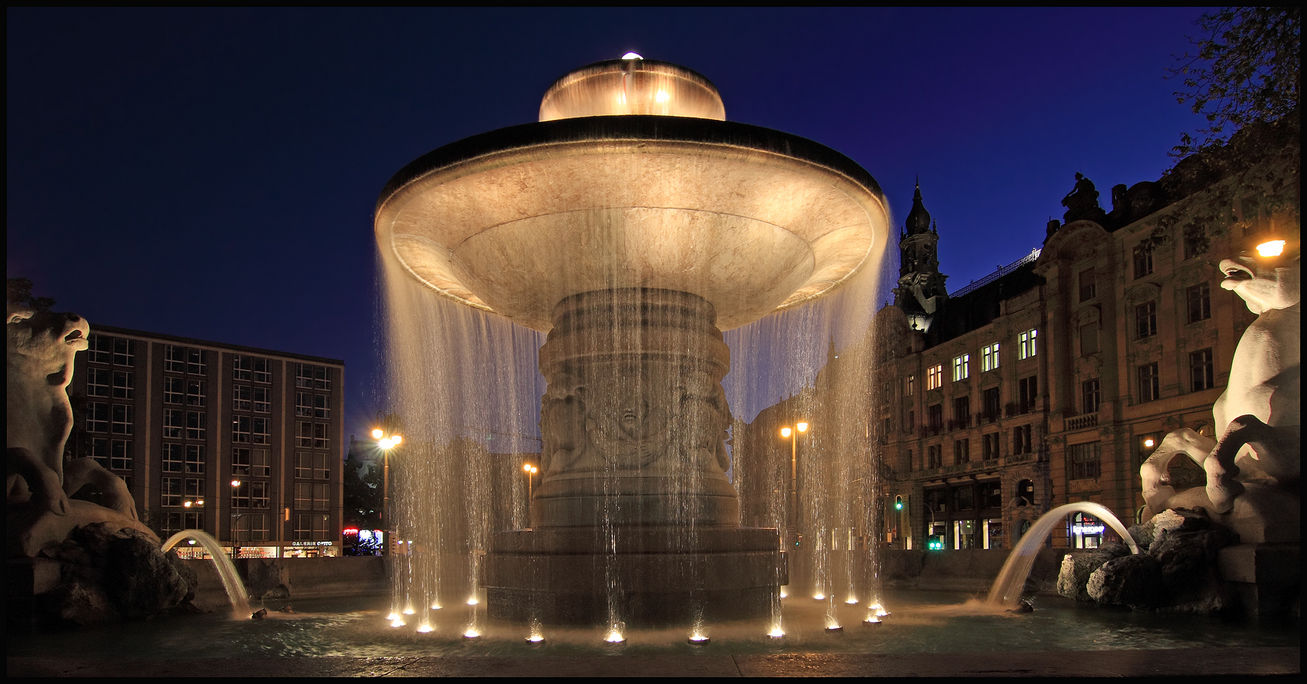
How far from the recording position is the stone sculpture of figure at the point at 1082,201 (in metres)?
46.6

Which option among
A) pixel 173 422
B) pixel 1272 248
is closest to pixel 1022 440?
pixel 1272 248

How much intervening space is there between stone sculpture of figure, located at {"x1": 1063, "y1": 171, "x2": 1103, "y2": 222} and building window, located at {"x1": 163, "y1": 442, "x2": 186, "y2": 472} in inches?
2285

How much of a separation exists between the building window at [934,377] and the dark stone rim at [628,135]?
52891 mm

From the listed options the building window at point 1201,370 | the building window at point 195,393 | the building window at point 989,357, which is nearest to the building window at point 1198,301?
the building window at point 1201,370

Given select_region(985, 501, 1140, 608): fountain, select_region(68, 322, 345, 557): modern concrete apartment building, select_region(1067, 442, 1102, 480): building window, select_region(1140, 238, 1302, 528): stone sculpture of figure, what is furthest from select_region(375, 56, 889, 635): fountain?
select_region(68, 322, 345, 557): modern concrete apartment building

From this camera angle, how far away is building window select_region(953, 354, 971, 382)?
5744cm

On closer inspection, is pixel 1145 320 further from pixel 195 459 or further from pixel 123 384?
pixel 123 384

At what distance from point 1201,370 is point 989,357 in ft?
54.6

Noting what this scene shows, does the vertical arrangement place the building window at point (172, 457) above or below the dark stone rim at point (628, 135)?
below

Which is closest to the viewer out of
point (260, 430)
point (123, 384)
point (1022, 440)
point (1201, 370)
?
point (1201, 370)

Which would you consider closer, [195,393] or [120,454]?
[120,454]

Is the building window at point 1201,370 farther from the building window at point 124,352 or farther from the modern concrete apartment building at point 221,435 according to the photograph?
the building window at point 124,352

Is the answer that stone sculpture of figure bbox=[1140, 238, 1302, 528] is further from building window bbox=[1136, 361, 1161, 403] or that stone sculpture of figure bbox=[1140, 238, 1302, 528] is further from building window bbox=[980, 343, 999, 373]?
building window bbox=[980, 343, 999, 373]

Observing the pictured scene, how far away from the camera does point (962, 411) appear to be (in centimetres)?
5800
